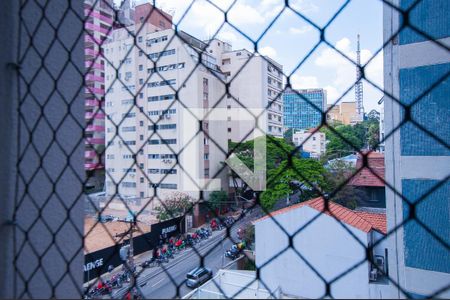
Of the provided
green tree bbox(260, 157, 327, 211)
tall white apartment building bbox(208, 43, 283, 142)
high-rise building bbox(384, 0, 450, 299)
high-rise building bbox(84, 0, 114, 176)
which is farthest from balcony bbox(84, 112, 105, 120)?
high-rise building bbox(384, 0, 450, 299)

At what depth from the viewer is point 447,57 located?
81cm

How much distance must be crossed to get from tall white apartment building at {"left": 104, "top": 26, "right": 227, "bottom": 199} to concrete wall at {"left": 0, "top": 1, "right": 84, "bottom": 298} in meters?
0.08

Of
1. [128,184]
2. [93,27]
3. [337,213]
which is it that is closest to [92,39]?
[93,27]

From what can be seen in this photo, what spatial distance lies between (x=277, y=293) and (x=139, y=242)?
0.33 meters

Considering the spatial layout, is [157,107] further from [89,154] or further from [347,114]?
[347,114]

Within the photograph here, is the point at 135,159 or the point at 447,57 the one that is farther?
the point at 447,57

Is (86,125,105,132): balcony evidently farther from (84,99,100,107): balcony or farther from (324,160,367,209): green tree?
(324,160,367,209): green tree

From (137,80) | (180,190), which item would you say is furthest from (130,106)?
(180,190)

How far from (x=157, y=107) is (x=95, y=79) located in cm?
14

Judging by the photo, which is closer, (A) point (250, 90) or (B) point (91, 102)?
(A) point (250, 90)

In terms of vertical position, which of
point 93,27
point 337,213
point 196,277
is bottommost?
point 196,277

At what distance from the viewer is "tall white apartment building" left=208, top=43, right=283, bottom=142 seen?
1.61 feet

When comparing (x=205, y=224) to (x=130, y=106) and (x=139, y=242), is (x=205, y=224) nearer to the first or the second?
(x=139, y=242)

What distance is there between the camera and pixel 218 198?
58 cm
